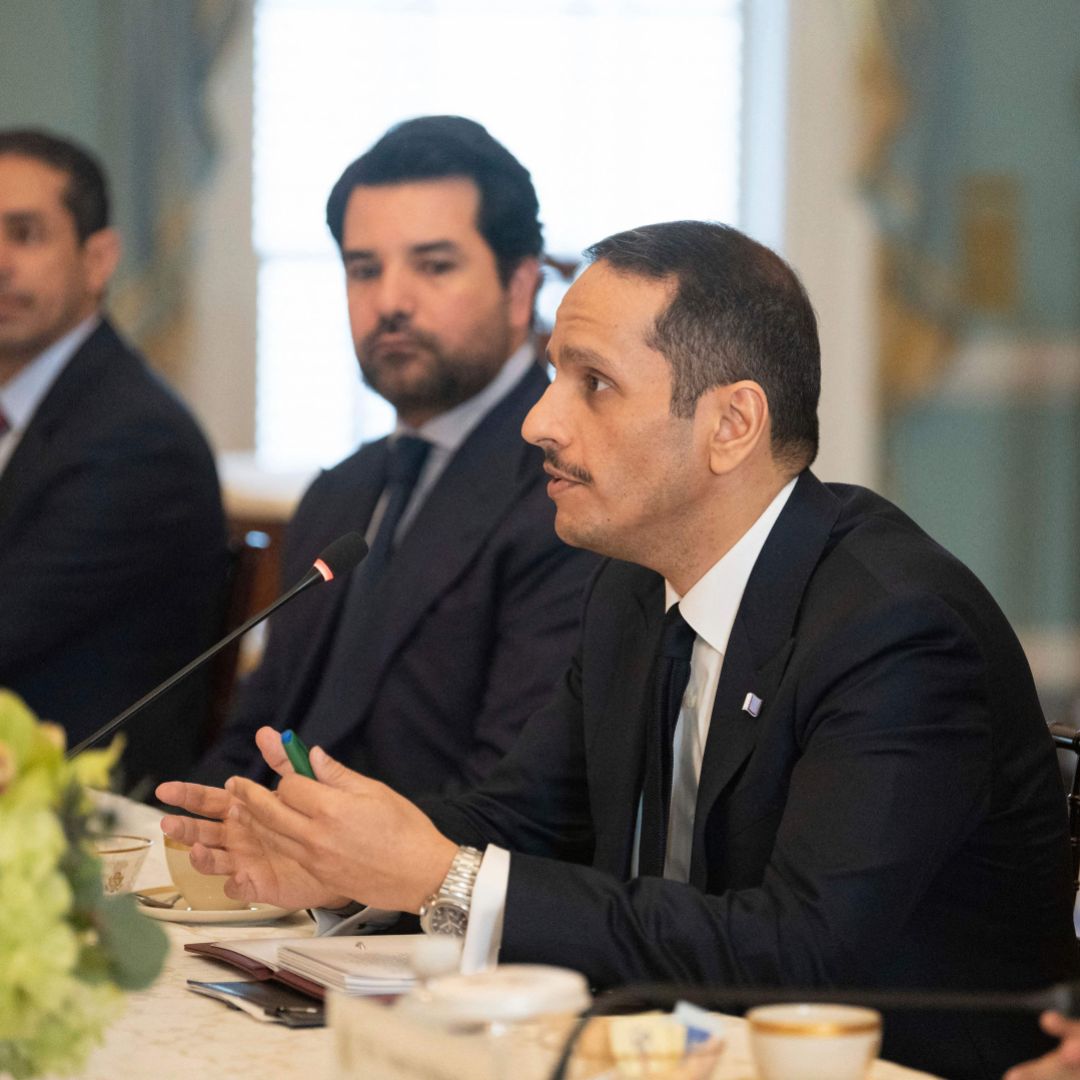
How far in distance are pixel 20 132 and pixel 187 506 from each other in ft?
3.17

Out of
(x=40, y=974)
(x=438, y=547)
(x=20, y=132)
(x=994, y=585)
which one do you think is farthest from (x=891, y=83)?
(x=40, y=974)

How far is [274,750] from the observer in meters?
1.56

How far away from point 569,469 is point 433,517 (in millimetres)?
825

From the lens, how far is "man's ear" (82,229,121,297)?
369cm

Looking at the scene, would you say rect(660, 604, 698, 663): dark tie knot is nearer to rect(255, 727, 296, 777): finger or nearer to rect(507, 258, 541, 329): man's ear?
rect(255, 727, 296, 777): finger

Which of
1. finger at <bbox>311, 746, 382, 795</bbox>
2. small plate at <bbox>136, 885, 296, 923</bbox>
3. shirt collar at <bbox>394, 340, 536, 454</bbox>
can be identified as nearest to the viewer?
finger at <bbox>311, 746, 382, 795</bbox>

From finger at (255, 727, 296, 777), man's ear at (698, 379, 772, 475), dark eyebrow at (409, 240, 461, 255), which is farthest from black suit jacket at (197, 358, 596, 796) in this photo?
finger at (255, 727, 296, 777)

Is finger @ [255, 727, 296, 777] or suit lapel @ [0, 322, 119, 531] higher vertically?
suit lapel @ [0, 322, 119, 531]

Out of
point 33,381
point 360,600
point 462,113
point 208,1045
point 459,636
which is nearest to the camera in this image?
point 208,1045

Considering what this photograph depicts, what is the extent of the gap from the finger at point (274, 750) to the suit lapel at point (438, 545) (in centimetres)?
96

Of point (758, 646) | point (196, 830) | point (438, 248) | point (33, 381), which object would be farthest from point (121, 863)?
point (33, 381)

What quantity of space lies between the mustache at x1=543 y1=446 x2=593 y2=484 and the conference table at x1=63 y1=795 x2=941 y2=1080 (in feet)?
2.05

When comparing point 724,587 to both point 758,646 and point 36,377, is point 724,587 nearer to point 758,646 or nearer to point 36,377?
point 758,646

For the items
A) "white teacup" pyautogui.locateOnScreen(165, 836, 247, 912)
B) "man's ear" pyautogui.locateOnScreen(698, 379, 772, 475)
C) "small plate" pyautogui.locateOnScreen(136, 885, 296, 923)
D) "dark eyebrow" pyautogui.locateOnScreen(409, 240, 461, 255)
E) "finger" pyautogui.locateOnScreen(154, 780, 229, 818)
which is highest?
"dark eyebrow" pyautogui.locateOnScreen(409, 240, 461, 255)
